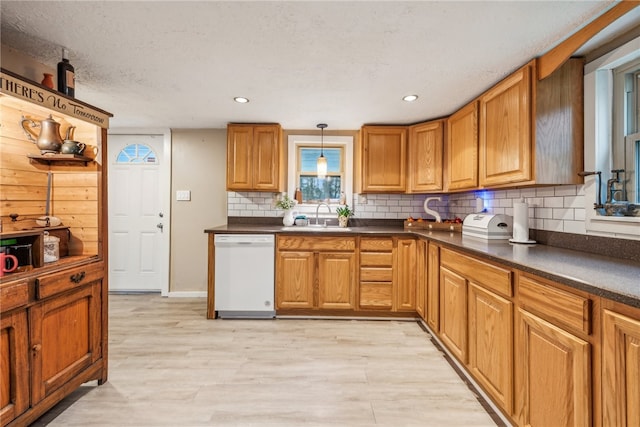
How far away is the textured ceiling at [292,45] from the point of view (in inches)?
59.6

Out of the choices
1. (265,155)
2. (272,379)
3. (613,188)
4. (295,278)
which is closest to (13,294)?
(272,379)

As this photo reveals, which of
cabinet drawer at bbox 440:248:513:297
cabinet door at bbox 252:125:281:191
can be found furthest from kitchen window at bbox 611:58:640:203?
cabinet door at bbox 252:125:281:191

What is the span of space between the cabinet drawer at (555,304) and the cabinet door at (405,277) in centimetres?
164

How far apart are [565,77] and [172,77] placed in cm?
269

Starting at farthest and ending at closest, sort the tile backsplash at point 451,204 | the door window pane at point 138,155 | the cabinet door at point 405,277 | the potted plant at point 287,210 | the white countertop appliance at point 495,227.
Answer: the door window pane at point 138,155
the potted plant at point 287,210
the cabinet door at point 405,277
the white countertop appliance at point 495,227
the tile backsplash at point 451,204

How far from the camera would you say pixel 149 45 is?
73.1 inches

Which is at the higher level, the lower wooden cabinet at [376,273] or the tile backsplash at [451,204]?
the tile backsplash at [451,204]

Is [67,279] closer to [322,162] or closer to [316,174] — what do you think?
[322,162]

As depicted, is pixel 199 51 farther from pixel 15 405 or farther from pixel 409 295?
pixel 409 295

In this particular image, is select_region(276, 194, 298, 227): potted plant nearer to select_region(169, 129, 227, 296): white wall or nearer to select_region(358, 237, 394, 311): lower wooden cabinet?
select_region(169, 129, 227, 296): white wall

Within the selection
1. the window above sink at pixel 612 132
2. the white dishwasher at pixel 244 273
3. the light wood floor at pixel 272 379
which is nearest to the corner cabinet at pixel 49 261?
the light wood floor at pixel 272 379

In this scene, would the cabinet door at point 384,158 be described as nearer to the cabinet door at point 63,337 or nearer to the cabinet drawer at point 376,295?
the cabinet drawer at point 376,295

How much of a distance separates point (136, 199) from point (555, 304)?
4.32 metres

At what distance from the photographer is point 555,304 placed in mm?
1245
